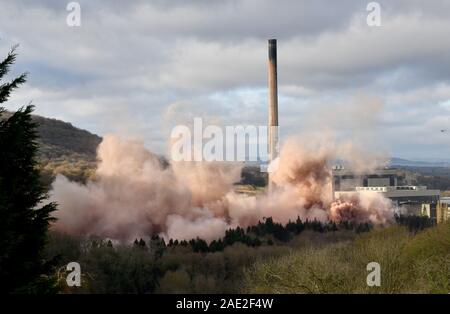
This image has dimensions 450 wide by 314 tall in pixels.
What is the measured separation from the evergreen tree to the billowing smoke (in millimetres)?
61416

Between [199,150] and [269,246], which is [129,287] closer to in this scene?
[269,246]

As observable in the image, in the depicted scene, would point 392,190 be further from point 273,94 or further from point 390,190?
point 273,94

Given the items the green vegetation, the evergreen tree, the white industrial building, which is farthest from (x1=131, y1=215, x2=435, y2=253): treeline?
the evergreen tree

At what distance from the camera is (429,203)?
12962 centimetres

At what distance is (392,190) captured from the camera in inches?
5182

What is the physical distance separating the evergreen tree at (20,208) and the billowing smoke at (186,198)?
6142 centimetres

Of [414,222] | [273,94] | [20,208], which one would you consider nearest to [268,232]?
[273,94]

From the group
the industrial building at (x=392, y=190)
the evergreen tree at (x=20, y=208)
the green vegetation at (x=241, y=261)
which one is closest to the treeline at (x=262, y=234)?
the green vegetation at (x=241, y=261)

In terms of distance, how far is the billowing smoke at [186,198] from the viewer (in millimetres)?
89250

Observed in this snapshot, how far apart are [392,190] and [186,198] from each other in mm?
56057

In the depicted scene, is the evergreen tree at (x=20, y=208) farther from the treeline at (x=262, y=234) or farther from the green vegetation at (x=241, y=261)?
the treeline at (x=262, y=234)

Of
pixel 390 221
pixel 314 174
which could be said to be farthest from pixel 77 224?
pixel 390 221

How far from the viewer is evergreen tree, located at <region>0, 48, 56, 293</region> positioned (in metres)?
19.3

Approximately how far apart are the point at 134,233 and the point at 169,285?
26391 mm
